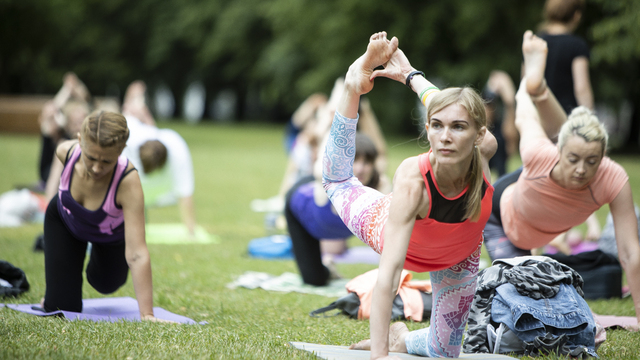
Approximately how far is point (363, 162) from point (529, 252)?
1.61 meters

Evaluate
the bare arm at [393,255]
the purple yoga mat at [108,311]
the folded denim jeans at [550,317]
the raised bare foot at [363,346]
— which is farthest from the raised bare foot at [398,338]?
the purple yoga mat at [108,311]

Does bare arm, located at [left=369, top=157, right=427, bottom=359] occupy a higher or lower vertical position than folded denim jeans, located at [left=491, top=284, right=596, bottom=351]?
higher

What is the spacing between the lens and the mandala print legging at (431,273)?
323cm

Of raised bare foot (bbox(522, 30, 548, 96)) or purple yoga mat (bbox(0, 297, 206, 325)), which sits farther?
raised bare foot (bbox(522, 30, 548, 96))

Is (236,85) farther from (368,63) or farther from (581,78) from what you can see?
(368,63)

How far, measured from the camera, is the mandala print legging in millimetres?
3234

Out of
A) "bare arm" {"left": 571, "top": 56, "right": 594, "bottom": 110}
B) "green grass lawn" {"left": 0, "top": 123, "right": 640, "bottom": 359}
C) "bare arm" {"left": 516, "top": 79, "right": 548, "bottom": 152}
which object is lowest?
"green grass lawn" {"left": 0, "top": 123, "right": 640, "bottom": 359}

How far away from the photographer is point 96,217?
13.0 feet

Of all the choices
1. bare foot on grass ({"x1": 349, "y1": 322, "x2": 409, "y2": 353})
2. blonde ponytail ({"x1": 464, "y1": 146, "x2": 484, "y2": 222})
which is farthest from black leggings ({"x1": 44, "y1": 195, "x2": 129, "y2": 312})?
blonde ponytail ({"x1": 464, "y1": 146, "x2": 484, "y2": 222})

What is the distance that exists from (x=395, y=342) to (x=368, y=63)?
167cm

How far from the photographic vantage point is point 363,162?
17.5ft

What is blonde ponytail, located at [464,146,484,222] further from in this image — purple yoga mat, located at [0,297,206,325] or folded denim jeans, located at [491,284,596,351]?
purple yoga mat, located at [0,297,206,325]

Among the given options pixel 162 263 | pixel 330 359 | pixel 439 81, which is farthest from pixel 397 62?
pixel 439 81

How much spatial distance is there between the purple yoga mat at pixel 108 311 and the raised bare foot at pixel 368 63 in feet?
6.41
